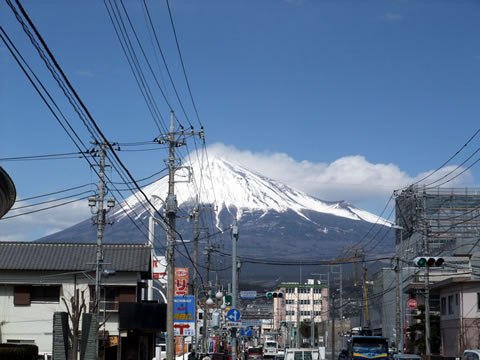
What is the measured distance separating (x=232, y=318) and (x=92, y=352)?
1738 cm

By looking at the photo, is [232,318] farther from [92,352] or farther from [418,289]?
[418,289]

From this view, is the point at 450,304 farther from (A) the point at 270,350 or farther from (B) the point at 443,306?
(A) the point at 270,350

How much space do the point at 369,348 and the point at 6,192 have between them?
32.7 metres

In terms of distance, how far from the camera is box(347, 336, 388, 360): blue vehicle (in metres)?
44.8

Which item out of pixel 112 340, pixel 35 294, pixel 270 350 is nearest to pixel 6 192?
pixel 112 340

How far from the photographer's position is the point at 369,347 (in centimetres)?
4506

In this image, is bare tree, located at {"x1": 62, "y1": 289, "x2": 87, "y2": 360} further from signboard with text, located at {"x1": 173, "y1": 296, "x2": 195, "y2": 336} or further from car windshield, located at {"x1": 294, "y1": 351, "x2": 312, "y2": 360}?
car windshield, located at {"x1": 294, "y1": 351, "x2": 312, "y2": 360}

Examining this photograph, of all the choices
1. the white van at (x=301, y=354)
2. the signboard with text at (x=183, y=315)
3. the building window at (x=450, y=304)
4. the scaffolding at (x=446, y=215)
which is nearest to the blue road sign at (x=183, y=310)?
the signboard with text at (x=183, y=315)

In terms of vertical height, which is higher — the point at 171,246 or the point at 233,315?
the point at 171,246

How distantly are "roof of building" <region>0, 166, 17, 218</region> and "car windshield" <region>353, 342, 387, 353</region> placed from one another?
103ft

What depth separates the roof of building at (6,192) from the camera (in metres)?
16.1

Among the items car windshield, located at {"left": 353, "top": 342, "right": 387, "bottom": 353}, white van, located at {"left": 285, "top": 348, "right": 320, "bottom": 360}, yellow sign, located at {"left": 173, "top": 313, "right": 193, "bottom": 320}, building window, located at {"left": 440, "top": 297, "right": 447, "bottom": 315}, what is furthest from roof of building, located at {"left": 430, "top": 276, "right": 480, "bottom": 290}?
yellow sign, located at {"left": 173, "top": 313, "right": 193, "bottom": 320}

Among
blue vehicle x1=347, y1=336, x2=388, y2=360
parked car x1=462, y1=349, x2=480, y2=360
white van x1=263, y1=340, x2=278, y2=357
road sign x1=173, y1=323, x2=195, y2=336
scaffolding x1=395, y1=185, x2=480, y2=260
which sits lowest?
white van x1=263, y1=340, x2=278, y2=357

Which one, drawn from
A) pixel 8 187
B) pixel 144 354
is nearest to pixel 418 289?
pixel 144 354
